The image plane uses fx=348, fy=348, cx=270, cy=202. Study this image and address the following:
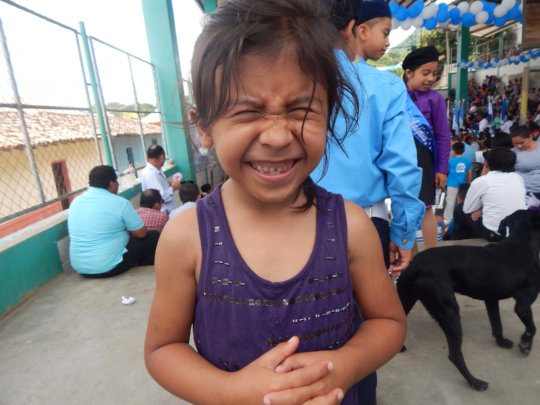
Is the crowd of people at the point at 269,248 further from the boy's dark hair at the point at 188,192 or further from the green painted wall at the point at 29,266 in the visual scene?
the boy's dark hair at the point at 188,192

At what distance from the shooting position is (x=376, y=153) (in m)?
1.56

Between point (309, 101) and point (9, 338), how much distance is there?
9.70 feet

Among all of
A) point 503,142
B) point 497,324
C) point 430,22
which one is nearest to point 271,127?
point 497,324

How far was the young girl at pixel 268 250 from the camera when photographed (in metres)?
0.69

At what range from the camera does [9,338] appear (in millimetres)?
2543

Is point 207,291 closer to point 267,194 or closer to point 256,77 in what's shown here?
point 267,194

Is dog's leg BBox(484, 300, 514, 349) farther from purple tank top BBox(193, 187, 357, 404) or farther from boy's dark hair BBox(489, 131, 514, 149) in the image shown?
boy's dark hair BBox(489, 131, 514, 149)

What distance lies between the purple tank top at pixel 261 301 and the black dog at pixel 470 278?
1.28m

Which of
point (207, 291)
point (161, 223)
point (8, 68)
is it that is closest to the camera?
point (207, 291)

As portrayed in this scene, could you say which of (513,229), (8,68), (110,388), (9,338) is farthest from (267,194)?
(8,68)

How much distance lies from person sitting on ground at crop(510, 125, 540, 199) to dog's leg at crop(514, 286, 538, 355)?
286 cm

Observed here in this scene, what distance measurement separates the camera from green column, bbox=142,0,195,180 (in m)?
7.39

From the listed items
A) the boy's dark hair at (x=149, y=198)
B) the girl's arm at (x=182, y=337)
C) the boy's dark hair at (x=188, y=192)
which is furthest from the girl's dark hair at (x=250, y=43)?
the boy's dark hair at (x=149, y=198)

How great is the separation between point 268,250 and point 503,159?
133 inches
